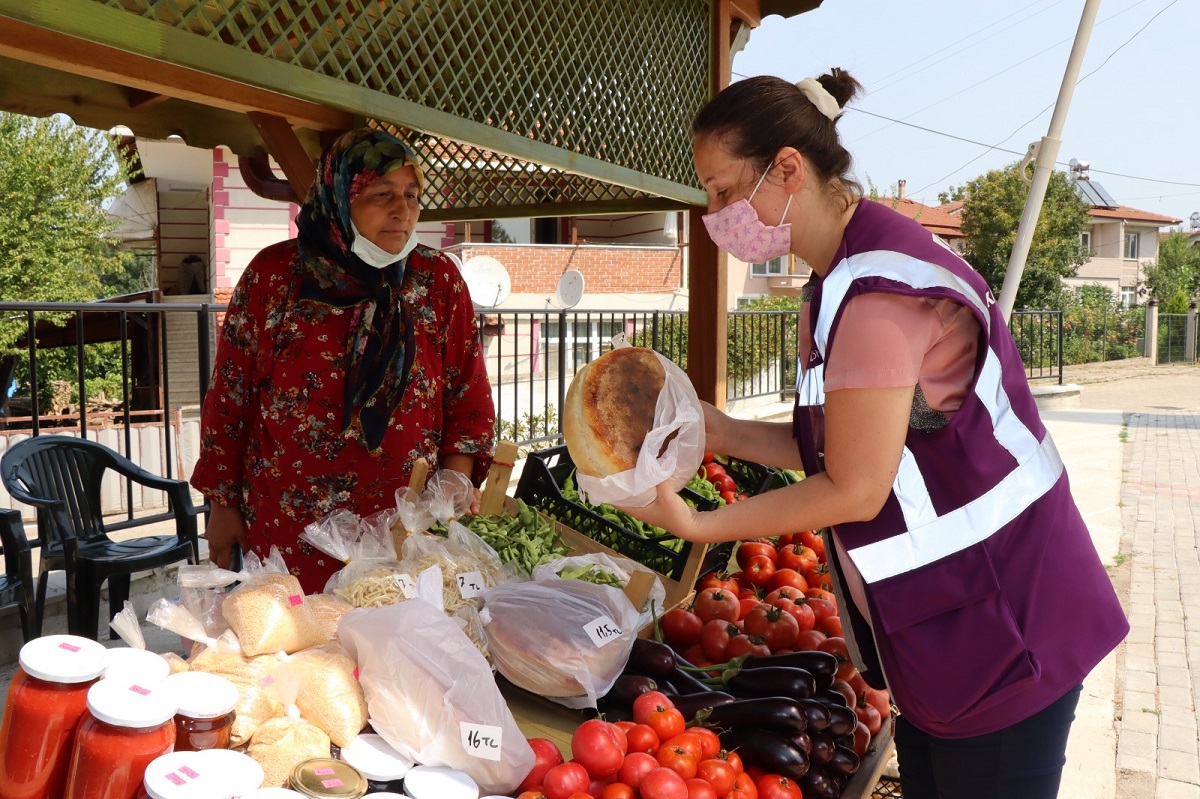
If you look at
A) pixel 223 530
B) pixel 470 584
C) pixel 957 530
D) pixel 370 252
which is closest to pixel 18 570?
pixel 223 530

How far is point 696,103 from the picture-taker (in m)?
3.69

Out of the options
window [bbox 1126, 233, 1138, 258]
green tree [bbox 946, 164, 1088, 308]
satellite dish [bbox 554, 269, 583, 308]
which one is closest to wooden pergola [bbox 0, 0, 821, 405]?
satellite dish [bbox 554, 269, 583, 308]

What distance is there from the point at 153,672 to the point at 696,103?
3.07 metres

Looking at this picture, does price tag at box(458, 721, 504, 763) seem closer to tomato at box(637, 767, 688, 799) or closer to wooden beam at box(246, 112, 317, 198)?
tomato at box(637, 767, 688, 799)

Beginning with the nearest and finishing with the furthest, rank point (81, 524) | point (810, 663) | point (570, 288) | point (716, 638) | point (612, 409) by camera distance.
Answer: point (612, 409), point (810, 663), point (716, 638), point (81, 524), point (570, 288)

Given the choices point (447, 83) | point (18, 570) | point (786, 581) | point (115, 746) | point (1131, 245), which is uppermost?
point (1131, 245)

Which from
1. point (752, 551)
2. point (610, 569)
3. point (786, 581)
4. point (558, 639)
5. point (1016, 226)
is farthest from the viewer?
point (1016, 226)

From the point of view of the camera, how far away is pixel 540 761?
176 cm

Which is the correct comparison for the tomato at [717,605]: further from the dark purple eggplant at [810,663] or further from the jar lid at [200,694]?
the jar lid at [200,694]

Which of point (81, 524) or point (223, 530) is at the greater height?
point (223, 530)

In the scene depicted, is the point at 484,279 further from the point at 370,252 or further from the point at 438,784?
the point at 438,784

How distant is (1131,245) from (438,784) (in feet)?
188

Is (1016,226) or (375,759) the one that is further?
(1016,226)

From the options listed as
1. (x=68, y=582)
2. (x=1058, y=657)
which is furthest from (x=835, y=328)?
(x=68, y=582)
